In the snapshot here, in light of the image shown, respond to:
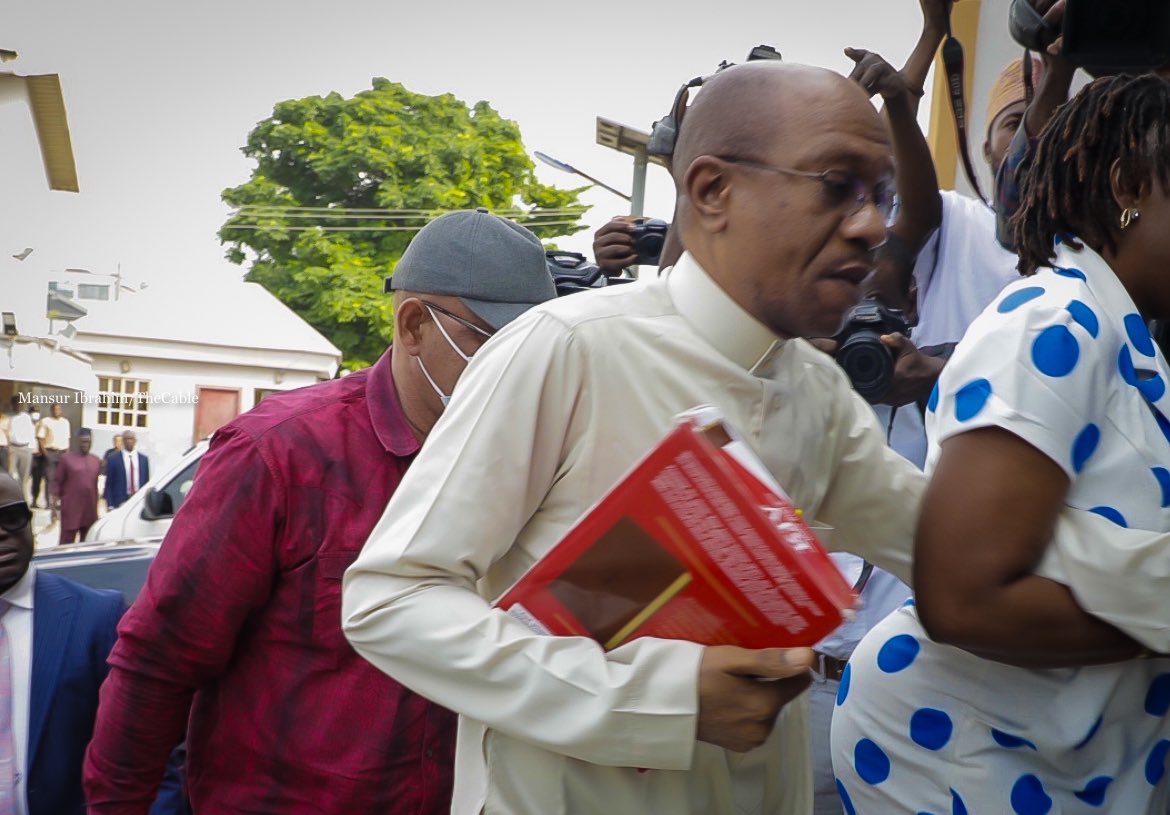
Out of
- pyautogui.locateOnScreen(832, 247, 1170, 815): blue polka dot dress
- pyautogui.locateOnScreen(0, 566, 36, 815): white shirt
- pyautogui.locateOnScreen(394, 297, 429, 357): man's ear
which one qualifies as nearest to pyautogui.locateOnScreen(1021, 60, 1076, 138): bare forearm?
pyautogui.locateOnScreen(832, 247, 1170, 815): blue polka dot dress

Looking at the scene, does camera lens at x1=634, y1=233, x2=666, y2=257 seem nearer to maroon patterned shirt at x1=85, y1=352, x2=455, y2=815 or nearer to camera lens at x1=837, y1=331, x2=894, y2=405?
camera lens at x1=837, y1=331, x2=894, y2=405

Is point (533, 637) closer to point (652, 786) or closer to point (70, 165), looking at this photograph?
point (652, 786)

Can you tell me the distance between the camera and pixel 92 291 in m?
50.8

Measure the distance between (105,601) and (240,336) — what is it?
33361 millimetres

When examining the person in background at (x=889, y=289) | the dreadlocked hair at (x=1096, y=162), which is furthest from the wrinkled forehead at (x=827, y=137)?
the person in background at (x=889, y=289)

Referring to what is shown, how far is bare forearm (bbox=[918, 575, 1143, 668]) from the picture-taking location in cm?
185

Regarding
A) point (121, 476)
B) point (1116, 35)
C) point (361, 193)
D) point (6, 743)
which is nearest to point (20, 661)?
point (6, 743)

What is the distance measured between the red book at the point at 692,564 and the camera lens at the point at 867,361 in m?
1.72

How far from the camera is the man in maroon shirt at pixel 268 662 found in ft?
8.20

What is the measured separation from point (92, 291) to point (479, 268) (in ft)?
169

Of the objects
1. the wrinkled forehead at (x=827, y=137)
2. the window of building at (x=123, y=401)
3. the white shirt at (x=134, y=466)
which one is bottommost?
the window of building at (x=123, y=401)

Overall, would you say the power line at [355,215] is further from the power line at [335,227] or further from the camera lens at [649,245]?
the camera lens at [649,245]

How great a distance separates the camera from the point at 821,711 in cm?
354

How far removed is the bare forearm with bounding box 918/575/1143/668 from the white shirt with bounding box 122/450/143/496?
20.7 metres
